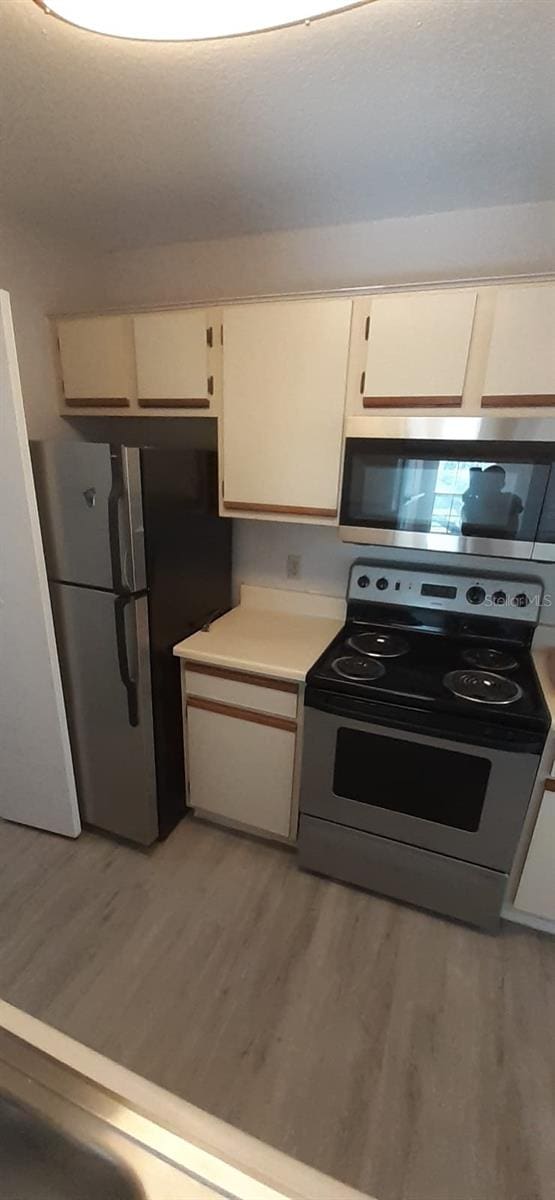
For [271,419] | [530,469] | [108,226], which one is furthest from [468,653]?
[108,226]

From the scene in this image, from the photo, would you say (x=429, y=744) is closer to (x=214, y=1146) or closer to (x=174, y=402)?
(x=214, y=1146)

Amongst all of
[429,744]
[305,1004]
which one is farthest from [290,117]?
[305,1004]

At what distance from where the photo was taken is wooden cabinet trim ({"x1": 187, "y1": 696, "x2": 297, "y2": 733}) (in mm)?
1931

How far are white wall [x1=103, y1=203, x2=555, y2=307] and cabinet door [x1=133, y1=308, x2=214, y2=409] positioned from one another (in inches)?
16.3

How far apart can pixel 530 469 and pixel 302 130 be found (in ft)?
3.75

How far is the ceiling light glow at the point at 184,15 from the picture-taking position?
0.78 meters

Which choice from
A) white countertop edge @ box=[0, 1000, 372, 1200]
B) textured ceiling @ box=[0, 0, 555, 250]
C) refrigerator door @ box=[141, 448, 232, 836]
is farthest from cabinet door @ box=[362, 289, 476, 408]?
white countertop edge @ box=[0, 1000, 372, 1200]

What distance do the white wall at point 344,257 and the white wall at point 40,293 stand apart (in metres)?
0.12

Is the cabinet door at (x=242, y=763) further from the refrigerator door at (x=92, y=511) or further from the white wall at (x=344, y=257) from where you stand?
the white wall at (x=344, y=257)

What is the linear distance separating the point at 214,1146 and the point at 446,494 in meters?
1.65

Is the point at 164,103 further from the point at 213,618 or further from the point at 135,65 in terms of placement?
the point at 213,618

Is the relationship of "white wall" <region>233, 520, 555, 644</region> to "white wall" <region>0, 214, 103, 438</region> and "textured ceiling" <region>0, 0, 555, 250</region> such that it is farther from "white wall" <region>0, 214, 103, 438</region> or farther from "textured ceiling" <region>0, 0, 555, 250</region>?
"textured ceiling" <region>0, 0, 555, 250</region>

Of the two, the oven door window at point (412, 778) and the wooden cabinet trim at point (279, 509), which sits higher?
the wooden cabinet trim at point (279, 509)

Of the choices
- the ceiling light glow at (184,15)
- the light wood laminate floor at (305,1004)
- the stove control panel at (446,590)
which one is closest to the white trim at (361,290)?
the ceiling light glow at (184,15)
